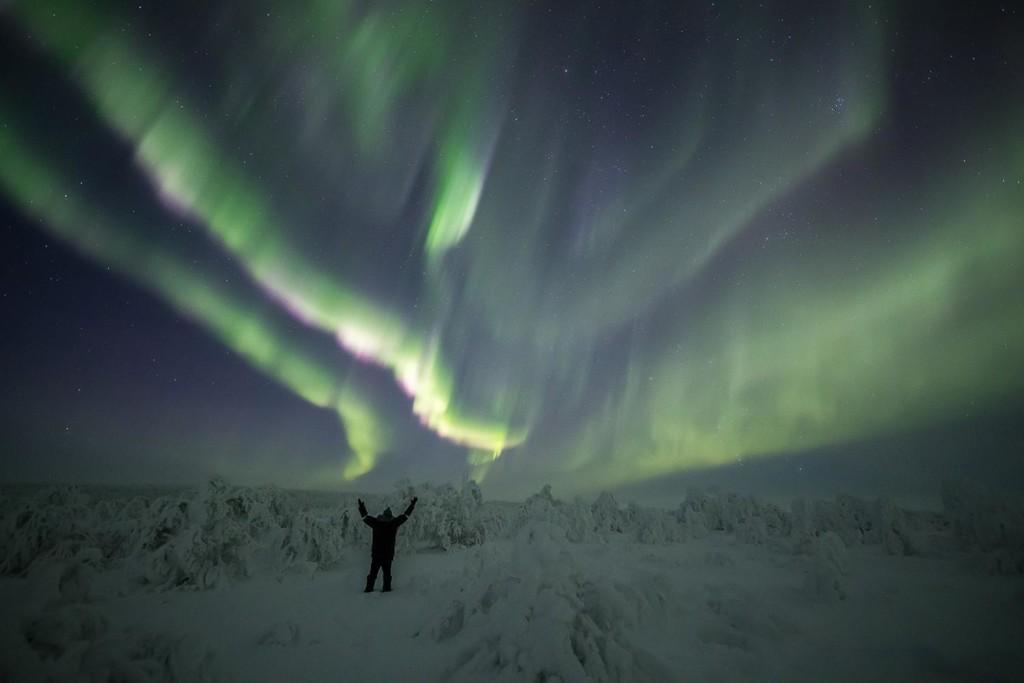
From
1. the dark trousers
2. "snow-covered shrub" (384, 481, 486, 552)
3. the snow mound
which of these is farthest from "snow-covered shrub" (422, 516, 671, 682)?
"snow-covered shrub" (384, 481, 486, 552)

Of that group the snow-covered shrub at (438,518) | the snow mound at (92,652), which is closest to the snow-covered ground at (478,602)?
the snow mound at (92,652)

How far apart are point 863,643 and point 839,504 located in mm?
19417

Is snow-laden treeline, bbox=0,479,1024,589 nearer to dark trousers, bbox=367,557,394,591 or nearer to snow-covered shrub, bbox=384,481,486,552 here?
snow-covered shrub, bbox=384,481,486,552

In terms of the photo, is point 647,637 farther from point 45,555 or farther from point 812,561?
point 45,555

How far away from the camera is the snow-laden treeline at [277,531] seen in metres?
12.8

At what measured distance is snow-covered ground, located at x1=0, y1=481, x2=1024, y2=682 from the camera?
5.39m

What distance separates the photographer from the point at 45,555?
13.5m

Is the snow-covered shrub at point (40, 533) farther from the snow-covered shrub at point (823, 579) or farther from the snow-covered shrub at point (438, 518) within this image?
the snow-covered shrub at point (823, 579)

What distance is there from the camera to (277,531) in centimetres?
1484

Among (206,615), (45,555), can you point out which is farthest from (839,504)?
(45,555)

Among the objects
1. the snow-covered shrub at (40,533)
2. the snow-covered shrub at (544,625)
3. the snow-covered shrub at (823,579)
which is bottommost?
the snow-covered shrub at (40,533)

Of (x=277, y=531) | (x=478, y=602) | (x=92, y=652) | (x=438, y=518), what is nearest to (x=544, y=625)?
(x=478, y=602)

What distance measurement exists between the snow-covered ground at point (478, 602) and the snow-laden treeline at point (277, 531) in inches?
2.8

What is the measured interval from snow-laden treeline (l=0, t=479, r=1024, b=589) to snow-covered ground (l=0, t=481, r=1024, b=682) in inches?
2.8
